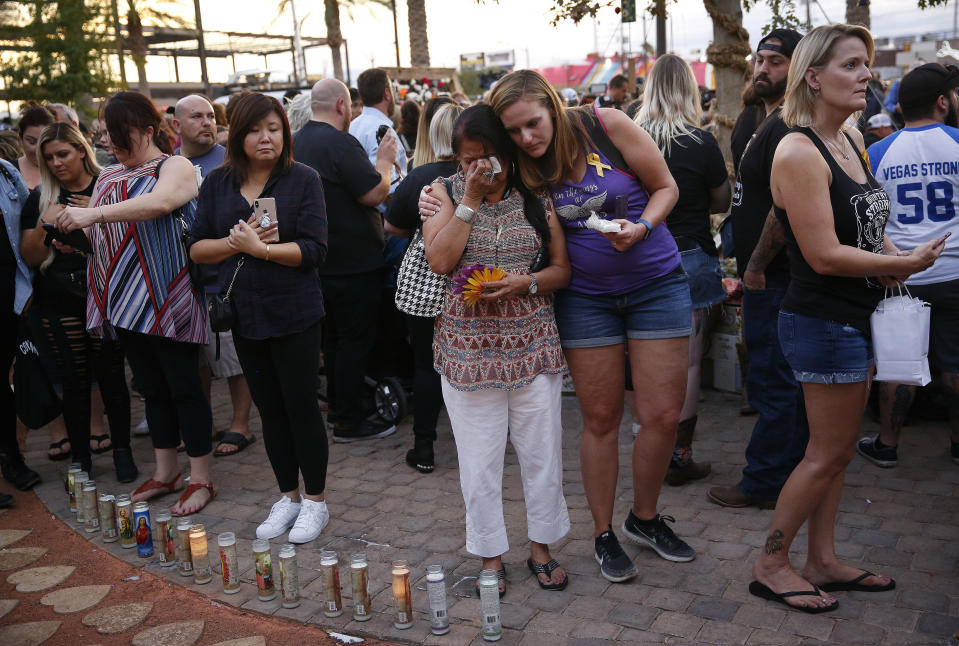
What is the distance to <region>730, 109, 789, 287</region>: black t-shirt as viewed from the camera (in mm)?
4008

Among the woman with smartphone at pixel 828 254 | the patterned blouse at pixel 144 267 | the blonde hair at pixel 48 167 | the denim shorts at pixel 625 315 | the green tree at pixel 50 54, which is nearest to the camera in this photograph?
the woman with smartphone at pixel 828 254

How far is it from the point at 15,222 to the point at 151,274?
1.17 m

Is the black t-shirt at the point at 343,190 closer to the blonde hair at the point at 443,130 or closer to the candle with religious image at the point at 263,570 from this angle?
the blonde hair at the point at 443,130

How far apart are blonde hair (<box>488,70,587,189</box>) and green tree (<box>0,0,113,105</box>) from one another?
13.9 metres

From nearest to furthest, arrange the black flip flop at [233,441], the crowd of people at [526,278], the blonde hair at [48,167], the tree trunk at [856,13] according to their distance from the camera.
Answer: the crowd of people at [526,278] < the blonde hair at [48,167] < the black flip flop at [233,441] < the tree trunk at [856,13]

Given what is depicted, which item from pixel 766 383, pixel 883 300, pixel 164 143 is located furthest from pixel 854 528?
pixel 164 143

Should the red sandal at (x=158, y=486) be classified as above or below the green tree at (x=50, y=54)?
below

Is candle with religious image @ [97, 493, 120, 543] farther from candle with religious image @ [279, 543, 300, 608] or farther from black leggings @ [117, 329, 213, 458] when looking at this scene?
candle with religious image @ [279, 543, 300, 608]

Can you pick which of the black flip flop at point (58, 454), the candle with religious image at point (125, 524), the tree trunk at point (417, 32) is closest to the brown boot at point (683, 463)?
the candle with religious image at point (125, 524)

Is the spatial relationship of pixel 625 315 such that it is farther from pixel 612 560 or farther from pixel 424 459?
pixel 424 459

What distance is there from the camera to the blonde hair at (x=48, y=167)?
16.6 ft

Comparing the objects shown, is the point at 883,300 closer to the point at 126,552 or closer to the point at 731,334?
the point at 731,334

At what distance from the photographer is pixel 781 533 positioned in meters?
3.40

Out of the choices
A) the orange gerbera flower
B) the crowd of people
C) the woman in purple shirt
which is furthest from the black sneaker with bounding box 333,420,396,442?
the orange gerbera flower
